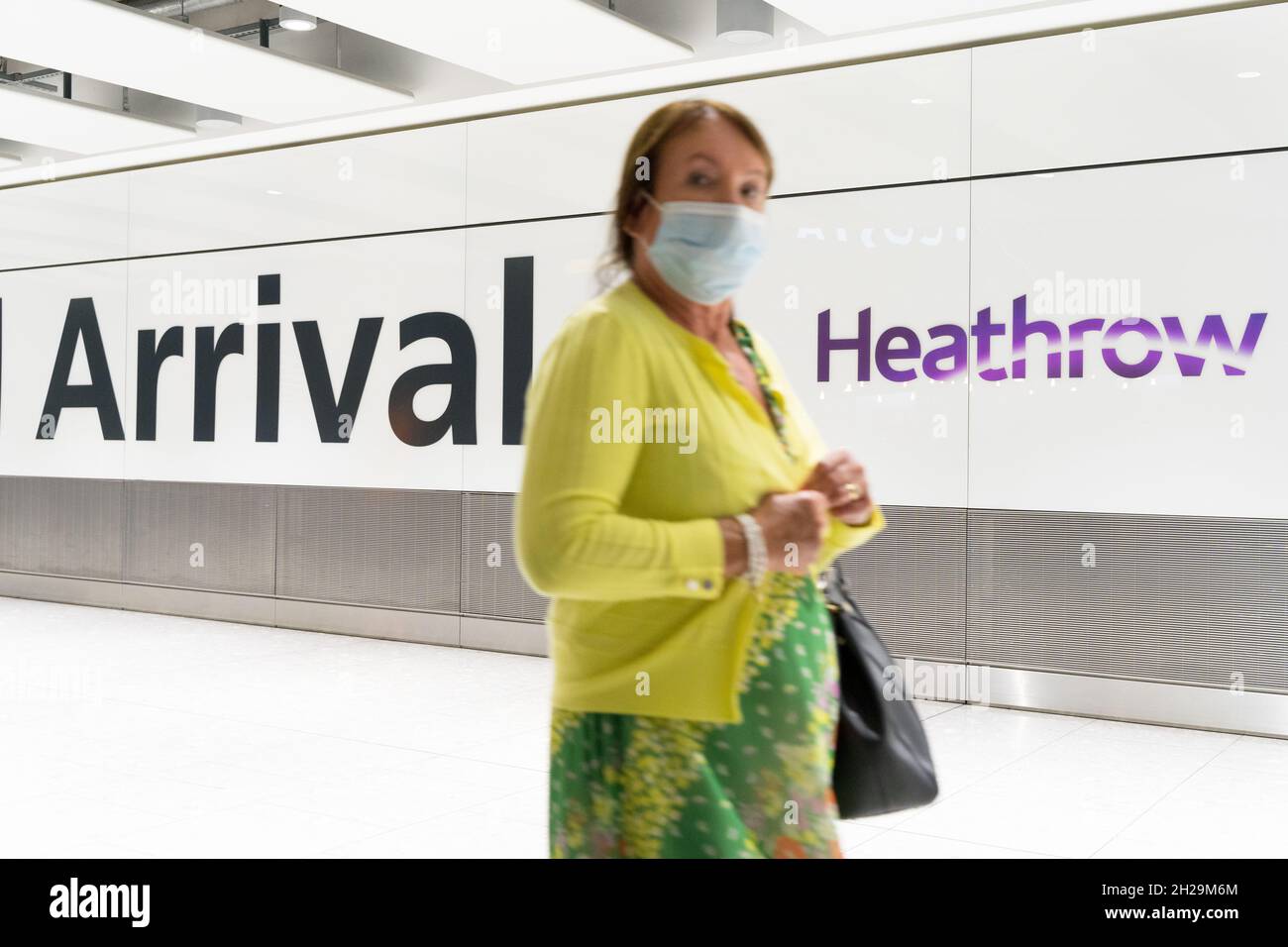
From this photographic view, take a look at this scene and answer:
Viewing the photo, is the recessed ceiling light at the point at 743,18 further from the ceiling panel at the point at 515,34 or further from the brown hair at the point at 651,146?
the brown hair at the point at 651,146

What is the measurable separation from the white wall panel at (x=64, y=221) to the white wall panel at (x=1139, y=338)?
22.2 feet

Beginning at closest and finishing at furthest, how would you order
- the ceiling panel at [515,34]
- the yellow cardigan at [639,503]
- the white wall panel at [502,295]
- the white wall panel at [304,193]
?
the yellow cardigan at [639,503] < the ceiling panel at [515,34] < the white wall panel at [502,295] < the white wall panel at [304,193]

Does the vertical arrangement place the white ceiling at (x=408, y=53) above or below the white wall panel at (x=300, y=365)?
above

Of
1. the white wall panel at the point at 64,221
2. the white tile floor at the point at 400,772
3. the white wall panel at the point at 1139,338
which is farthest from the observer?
the white wall panel at the point at 64,221

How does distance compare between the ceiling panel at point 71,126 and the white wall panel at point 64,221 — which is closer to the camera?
the ceiling panel at point 71,126

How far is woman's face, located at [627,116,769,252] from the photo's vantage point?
1.45 metres

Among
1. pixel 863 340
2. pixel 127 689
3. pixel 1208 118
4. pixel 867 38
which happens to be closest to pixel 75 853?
pixel 127 689

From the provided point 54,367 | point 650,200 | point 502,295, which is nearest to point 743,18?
point 502,295

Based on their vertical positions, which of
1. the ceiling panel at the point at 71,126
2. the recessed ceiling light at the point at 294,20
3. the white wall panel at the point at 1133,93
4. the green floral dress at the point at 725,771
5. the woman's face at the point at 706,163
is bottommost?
the green floral dress at the point at 725,771

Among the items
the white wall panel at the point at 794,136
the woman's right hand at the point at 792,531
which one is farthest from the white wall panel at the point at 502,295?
the woman's right hand at the point at 792,531

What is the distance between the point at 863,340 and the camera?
6766mm

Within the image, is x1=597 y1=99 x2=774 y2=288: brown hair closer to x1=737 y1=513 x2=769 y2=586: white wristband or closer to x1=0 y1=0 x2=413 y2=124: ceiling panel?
x1=737 y1=513 x2=769 y2=586: white wristband

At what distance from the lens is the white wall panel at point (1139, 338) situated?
19.0 feet
